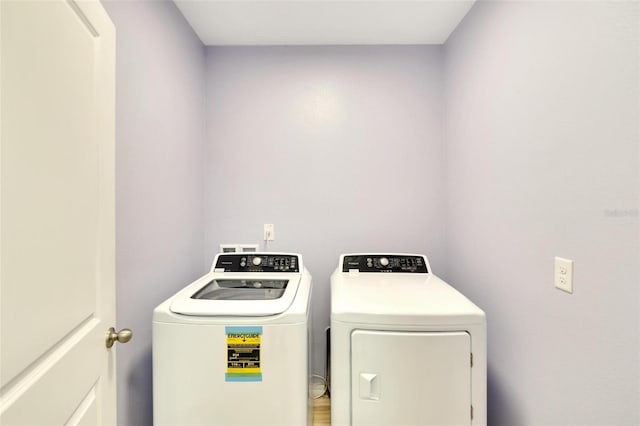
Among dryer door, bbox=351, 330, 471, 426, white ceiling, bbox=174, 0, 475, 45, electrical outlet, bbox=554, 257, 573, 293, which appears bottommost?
dryer door, bbox=351, 330, 471, 426

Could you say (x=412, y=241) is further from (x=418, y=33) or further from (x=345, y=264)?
(x=418, y=33)

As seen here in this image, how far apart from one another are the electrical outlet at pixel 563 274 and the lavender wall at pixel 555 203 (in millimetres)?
18

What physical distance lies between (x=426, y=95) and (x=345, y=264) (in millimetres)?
1329

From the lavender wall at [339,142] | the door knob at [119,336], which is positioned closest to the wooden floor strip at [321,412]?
the lavender wall at [339,142]

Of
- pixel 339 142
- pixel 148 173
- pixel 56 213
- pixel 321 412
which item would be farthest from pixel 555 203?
pixel 148 173

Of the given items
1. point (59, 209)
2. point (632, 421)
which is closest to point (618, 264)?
point (632, 421)

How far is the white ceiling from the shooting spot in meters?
1.62

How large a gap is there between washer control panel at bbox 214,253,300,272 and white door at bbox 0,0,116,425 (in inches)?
32.7

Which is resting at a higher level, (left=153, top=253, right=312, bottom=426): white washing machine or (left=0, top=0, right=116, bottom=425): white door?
(left=0, top=0, right=116, bottom=425): white door

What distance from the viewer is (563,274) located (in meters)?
1.02

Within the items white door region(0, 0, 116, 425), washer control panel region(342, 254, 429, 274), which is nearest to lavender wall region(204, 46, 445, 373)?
washer control panel region(342, 254, 429, 274)

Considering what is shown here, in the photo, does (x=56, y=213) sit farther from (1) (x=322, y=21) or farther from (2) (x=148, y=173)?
(1) (x=322, y=21)

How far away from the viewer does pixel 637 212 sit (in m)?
0.79

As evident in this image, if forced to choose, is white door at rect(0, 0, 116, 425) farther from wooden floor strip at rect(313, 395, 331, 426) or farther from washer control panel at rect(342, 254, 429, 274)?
washer control panel at rect(342, 254, 429, 274)
